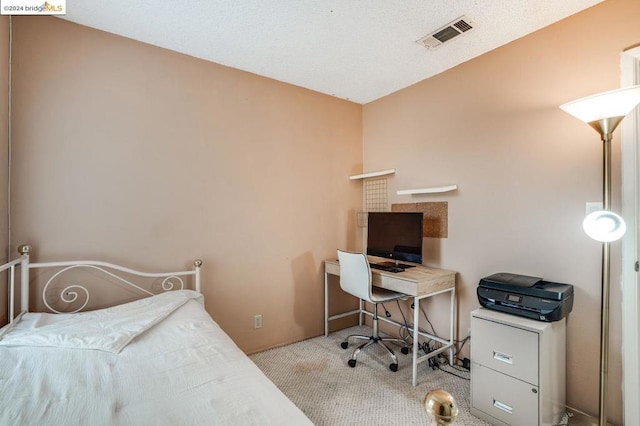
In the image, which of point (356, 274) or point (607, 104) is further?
point (356, 274)

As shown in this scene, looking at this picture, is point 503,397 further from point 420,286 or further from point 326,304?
point 326,304

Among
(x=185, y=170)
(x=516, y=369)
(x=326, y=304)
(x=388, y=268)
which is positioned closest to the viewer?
(x=516, y=369)

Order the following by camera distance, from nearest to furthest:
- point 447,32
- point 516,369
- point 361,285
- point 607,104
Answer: point 607,104 < point 516,369 < point 447,32 < point 361,285

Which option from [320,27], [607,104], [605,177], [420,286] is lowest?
[420,286]

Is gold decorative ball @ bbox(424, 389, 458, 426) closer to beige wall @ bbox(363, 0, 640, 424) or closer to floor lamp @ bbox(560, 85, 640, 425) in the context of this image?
floor lamp @ bbox(560, 85, 640, 425)

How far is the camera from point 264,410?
101cm

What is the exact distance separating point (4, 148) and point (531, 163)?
11.0 feet

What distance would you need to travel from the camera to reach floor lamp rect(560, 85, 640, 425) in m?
1.45

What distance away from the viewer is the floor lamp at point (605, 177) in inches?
57.0

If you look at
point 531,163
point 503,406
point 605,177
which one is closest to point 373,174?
point 531,163

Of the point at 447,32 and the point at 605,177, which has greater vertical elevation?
the point at 447,32

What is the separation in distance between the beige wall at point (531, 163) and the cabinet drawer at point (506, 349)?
1.59 ft

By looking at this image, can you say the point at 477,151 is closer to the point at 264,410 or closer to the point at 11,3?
the point at 264,410

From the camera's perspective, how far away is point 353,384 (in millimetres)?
2256
